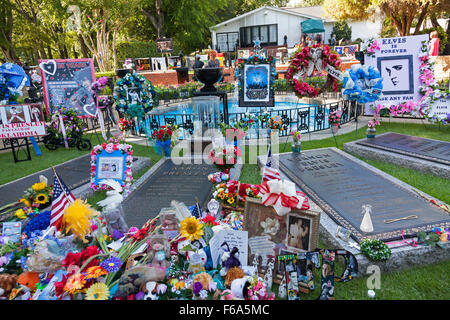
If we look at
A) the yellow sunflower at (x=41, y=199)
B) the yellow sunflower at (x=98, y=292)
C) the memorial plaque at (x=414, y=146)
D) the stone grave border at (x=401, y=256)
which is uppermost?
the memorial plaque at (x=414, y=146)

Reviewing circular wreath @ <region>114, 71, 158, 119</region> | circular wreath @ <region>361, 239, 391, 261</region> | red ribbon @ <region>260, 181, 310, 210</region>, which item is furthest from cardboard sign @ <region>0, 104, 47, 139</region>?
circular wreath @ <region>361, 239, 391, 261</region>

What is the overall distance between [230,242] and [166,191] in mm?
2785

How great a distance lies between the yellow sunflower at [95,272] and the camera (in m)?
3.01

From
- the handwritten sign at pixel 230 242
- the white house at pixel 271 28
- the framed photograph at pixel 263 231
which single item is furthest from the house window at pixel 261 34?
the handwritten sign at pixel 230 242

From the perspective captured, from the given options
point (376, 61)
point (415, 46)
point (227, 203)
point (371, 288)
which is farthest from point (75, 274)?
point (415, 46)

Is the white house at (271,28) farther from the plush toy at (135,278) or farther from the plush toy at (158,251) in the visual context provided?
the plush toy at (135,278)

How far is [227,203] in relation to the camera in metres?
4.75

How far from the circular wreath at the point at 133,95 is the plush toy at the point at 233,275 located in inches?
277

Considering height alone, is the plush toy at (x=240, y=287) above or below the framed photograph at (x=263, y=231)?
below

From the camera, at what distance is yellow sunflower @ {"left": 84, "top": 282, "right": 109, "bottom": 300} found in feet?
9.35

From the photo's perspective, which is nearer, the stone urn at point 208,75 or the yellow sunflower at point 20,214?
the yellow sunflower at point 20,214

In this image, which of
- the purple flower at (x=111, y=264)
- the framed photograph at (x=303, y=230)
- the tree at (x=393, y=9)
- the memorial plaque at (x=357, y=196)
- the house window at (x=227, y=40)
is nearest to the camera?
the purple flower at (x=111, y=264)

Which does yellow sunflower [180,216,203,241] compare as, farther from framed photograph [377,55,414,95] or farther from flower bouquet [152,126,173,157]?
framed photograph [377,55,414,95]
